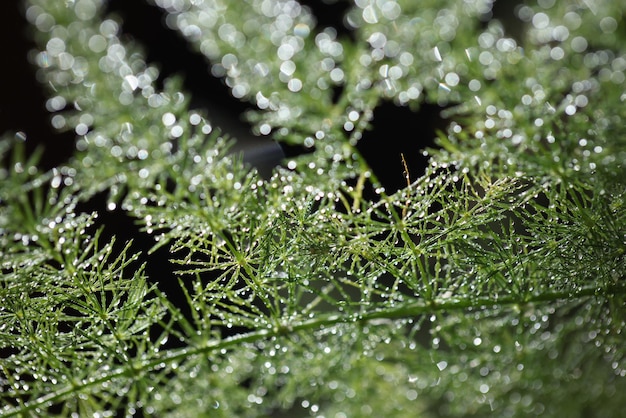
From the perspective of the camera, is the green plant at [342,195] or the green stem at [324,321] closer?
the green plant at [342,195]

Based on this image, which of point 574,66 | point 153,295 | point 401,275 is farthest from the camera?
point 153,295

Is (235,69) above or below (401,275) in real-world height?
above

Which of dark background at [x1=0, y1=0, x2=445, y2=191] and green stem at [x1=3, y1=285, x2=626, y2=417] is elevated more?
dark background at [x1=0, y1=0, x2=445, y2=191]

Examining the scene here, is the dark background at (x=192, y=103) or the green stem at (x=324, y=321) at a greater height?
the dark background at (x=192, y=103)

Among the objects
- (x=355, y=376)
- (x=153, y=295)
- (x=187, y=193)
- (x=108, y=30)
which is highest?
(x=108, y=30)

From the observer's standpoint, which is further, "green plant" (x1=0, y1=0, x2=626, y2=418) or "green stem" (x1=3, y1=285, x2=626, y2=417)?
"green stem" (x1=3, y1=285, x2=626, y2=417)

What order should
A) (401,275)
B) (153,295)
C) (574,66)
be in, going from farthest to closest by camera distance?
(153,295) → (401,275) → (574,66)

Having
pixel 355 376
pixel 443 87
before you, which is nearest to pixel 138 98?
pixel 443 87

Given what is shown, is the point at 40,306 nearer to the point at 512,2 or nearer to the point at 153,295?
the point at 153,295
